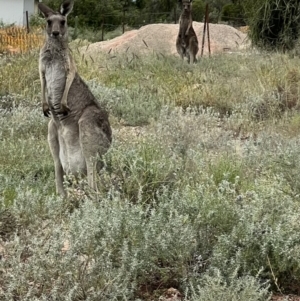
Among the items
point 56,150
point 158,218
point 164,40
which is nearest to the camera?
point 158,218

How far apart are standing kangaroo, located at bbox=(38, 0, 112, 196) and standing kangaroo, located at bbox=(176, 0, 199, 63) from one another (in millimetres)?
9459

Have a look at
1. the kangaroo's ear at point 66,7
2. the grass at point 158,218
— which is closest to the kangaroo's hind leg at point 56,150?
the grass at point 158,218

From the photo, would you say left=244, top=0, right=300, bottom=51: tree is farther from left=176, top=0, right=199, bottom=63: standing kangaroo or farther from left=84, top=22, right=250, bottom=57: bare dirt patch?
left=176, top=0, right=199, bottom=63: standing kangaroo

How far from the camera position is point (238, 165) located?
5367mm

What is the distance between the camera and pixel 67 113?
4.94 m

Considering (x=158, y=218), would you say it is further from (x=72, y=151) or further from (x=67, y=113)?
(x=67, y=113)

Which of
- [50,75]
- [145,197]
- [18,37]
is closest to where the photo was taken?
[145,197]

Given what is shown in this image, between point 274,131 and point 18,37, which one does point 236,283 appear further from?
point 18,37

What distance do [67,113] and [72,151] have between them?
29 cm

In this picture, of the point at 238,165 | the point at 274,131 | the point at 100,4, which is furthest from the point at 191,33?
the point at 100,4

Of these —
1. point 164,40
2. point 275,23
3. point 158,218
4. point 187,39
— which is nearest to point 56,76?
point 158,218

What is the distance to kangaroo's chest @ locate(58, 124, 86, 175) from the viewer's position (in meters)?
4.88

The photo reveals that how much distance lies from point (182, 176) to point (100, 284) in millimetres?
1780

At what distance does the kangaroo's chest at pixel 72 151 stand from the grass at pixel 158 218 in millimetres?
219
